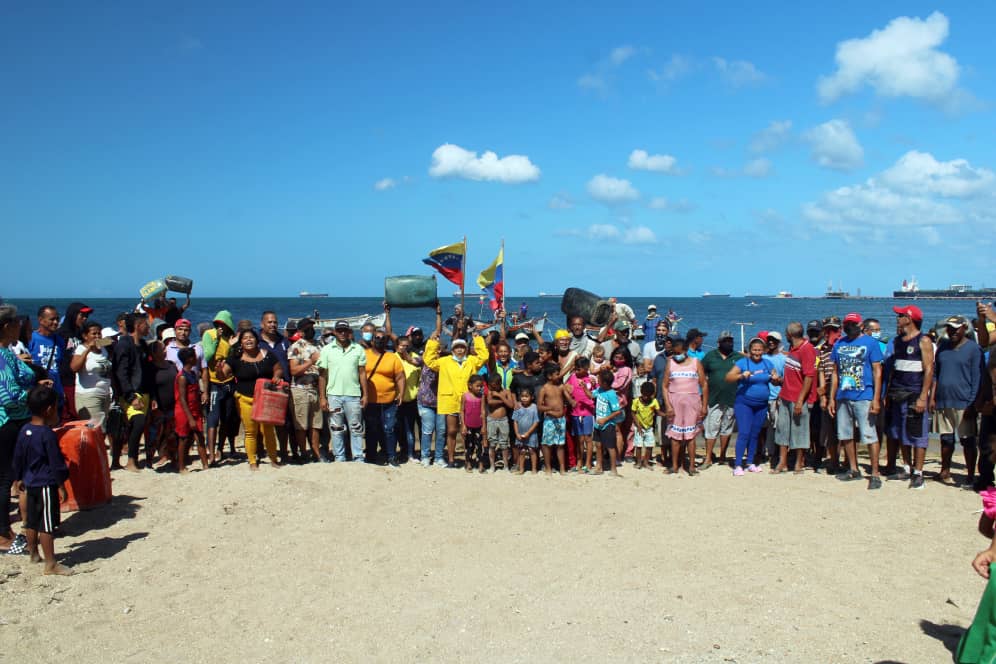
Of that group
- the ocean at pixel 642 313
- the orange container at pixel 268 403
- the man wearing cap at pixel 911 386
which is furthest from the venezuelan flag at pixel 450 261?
the ocean at pixel 642 313

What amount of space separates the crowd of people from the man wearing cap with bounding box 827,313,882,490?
0.02m

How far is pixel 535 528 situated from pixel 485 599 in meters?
1.59

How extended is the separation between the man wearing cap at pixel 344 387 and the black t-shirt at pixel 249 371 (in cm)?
63

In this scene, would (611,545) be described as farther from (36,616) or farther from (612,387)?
(36,616)

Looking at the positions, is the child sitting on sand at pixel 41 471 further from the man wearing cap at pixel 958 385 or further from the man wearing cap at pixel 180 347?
the man wearing cap at pixel 958 385

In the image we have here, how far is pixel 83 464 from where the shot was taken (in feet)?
22.6

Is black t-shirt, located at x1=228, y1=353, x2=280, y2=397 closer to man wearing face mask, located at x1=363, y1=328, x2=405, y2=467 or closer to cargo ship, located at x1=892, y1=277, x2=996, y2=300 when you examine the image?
man wearing face mask, located at x1=363, y1=328, x2=405, y2=467

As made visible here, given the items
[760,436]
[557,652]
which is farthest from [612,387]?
[557,652]

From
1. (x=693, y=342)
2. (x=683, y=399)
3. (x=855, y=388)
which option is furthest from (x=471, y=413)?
(x=855, y=388)

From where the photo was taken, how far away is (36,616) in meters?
5.00

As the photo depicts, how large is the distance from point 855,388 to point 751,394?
1.20 metres

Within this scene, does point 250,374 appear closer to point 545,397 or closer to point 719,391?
point 545,397

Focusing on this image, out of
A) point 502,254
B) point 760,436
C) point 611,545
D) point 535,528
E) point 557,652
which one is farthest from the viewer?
point 502,254

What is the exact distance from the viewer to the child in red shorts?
26.7 feet
